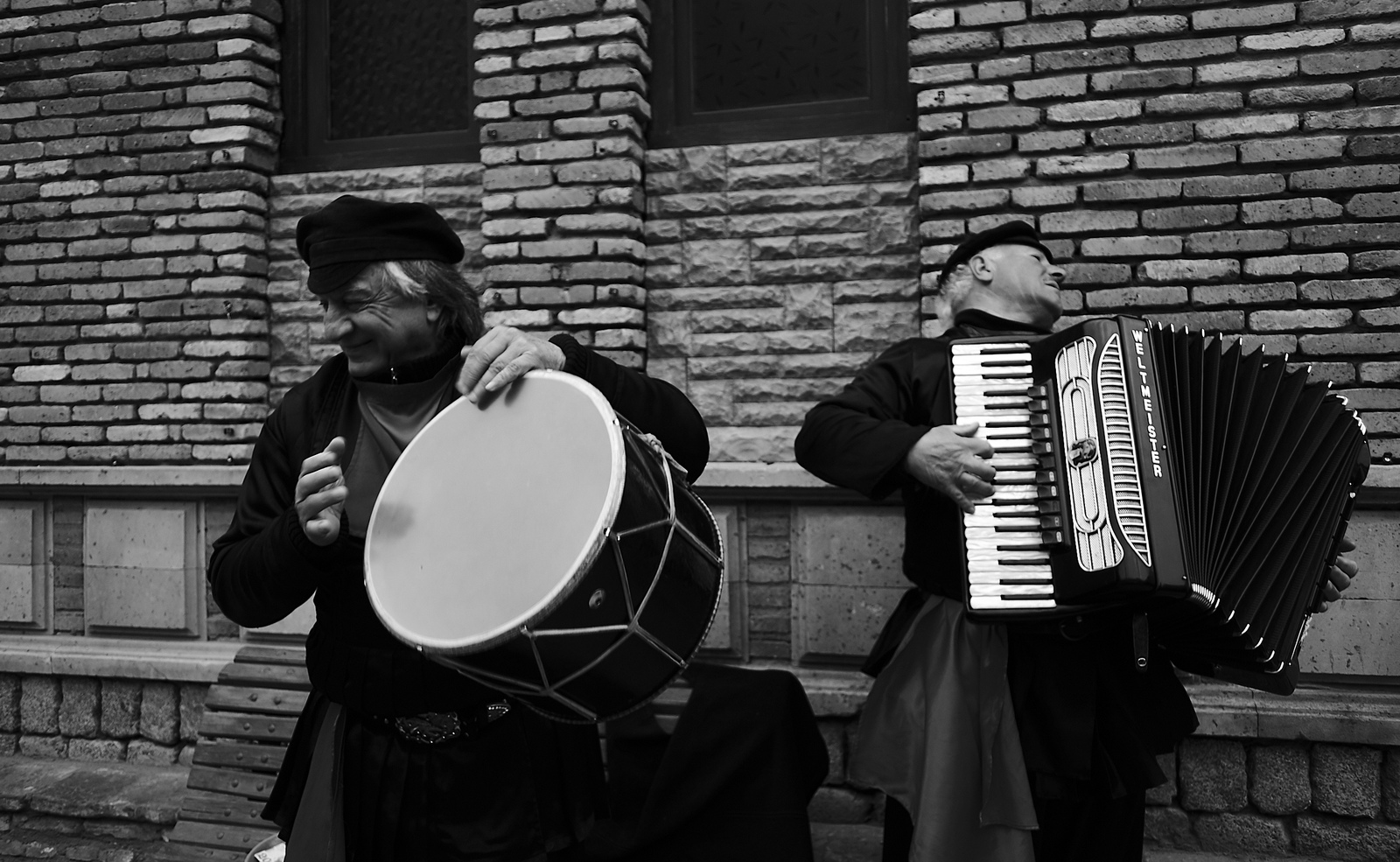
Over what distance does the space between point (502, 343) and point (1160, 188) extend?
8.05 feet

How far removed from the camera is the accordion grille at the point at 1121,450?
1908 mm

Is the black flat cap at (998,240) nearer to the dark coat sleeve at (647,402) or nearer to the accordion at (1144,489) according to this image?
the accordion at (1144,489)

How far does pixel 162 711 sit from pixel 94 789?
36 centimetres

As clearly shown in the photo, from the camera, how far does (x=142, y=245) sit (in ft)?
13.9

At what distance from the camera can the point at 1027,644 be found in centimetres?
225

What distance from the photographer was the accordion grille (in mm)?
1908

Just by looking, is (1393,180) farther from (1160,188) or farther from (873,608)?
(873,608)

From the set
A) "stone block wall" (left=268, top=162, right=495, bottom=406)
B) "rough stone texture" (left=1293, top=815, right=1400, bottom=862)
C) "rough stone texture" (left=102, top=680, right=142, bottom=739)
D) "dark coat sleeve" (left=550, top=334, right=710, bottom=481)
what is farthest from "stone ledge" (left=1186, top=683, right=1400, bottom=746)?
"rough stone texture" (left=102, top=680, right=142, bottom=739)

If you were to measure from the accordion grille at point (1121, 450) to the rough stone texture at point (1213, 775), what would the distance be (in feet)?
5.68

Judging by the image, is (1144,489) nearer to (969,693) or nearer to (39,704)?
(969,693)

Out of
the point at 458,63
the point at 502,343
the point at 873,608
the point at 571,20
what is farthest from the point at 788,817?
the point at 458,63

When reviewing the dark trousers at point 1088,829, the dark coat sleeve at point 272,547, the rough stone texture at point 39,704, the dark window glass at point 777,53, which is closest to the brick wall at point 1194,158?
the dark window glass at point 777,53

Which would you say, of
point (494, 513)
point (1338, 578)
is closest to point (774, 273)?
point (1338, 578)

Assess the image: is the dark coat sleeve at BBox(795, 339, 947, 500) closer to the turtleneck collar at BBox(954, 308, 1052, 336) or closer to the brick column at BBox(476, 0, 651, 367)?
the turtleneck collar at BBox(954, 308, 1052, 336)
